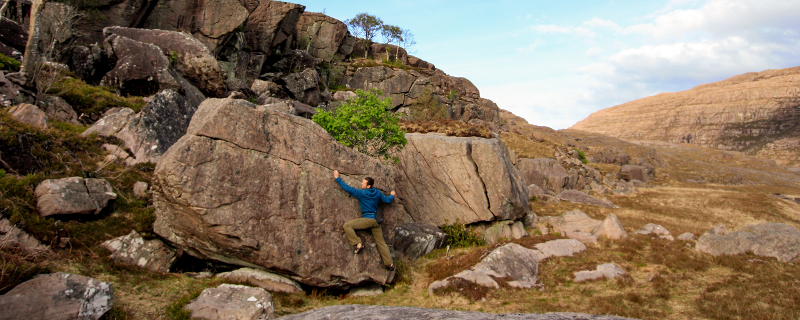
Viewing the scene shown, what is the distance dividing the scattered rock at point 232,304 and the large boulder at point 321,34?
2271 inches

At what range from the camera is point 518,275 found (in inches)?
456

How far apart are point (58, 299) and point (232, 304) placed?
2.71 metres

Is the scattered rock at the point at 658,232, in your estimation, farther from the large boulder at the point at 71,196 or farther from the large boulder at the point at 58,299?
the large boulder at the point at 71,196

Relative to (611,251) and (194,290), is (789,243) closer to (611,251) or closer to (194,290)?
(611,251)

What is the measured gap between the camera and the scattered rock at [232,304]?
285 inches

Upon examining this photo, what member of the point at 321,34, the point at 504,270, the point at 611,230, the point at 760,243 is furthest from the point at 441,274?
the point at 321,34

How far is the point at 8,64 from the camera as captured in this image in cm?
1761

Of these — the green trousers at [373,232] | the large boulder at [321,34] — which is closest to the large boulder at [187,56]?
the green trousers at [373,232]

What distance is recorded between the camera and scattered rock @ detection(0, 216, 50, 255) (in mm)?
7535

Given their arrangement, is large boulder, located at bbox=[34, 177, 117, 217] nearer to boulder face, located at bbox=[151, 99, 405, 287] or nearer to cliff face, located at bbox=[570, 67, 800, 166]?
boulder face, located at bbox=[151, 99, 405, 287]

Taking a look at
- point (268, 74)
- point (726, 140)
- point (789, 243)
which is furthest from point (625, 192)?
point (726, 140)

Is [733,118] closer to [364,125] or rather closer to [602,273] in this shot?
[602,273]

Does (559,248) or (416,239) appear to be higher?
(559,248)

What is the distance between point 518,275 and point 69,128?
15.8 m
